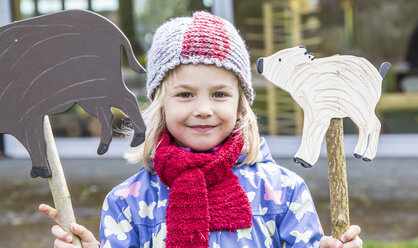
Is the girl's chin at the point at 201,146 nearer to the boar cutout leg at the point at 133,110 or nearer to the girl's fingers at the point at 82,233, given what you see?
the boar cutout leg at the point at 133,110

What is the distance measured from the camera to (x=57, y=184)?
2.02 metres

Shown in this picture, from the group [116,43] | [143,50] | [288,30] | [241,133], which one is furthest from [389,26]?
[116,43]

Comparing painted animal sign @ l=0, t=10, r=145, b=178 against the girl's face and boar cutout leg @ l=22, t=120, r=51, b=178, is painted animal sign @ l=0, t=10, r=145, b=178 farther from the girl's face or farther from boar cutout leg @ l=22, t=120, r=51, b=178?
the girl's face

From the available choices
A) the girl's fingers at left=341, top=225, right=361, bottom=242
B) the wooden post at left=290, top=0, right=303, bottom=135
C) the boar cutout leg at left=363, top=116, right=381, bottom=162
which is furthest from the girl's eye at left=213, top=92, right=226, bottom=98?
the wooden post at left=290, top=0, right=303, bottom=135

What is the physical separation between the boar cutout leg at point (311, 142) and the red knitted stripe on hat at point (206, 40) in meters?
0.37

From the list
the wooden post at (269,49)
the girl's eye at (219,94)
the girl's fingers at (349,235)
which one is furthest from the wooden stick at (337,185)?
the wooden post at (269,49)

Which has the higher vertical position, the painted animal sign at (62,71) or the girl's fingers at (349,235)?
the painted animal sign at (62,71)

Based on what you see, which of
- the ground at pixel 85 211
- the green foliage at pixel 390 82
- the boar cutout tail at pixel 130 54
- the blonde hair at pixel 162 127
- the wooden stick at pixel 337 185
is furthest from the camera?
the green foliage at pixel 390 82

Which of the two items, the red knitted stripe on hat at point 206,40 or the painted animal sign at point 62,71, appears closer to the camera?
the painted animal sign at point 62,71

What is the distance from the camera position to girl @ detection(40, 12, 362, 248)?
6.95ft

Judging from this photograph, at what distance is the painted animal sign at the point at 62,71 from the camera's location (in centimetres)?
192

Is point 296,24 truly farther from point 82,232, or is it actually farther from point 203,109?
point 82,232

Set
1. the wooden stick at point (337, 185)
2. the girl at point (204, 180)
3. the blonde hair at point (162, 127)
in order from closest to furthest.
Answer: the wooden stick at point (337, 185) → the girl at point (204, 180) → the blonde hair at point (162, 127)

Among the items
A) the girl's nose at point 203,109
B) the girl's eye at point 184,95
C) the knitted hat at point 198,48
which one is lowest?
the girl's nose at point 203,109
